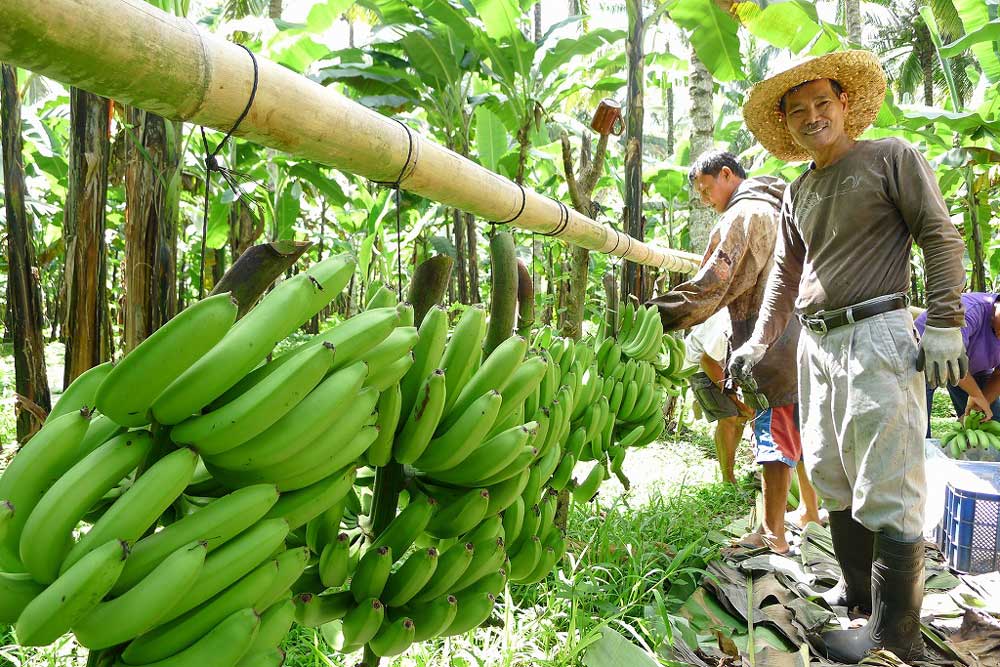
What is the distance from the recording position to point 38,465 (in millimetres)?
751

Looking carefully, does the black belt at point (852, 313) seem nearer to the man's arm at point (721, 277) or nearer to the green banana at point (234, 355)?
the man's arm at point (721, 277)

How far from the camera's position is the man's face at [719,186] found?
3621 mm

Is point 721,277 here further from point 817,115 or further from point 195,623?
point 195,623

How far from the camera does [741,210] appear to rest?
322 cm

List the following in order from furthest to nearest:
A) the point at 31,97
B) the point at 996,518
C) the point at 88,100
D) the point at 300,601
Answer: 1. the point at 31,97
2. the point at 996,518
3. the point at 88,100
4. the point at 300,601

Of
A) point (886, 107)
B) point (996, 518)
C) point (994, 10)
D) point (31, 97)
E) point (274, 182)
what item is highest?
point (31, 97)

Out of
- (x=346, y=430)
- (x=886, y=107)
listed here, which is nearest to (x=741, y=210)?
(x=346, y=430)

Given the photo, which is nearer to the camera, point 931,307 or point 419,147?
point 419,147

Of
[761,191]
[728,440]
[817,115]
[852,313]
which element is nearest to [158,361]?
[852,313]

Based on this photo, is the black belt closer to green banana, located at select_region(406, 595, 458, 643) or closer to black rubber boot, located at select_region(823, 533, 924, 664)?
black rubber boot, located at select_region(823, 533, 924, 664)

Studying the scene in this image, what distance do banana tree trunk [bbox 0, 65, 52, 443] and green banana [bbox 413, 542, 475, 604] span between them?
6.72 feet

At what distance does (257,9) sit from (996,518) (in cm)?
1324

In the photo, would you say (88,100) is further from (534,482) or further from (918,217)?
(918,217)

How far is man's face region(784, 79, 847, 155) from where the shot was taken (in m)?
2.46
